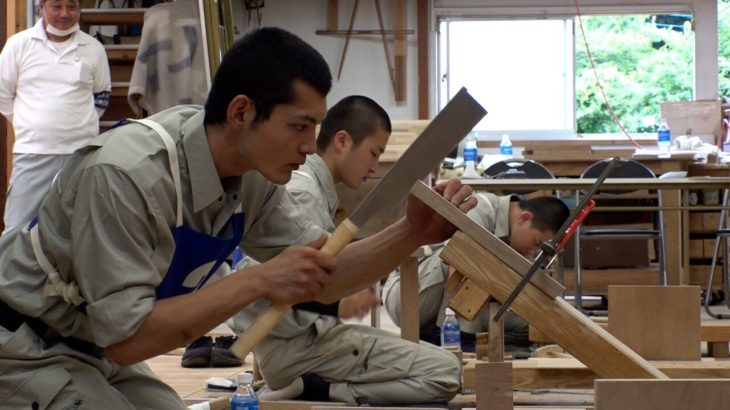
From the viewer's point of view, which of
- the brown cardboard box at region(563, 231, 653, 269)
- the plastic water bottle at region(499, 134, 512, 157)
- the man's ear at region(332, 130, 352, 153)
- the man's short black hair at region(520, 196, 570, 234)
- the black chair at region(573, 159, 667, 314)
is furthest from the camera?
the plastic water bottle at region(499, 134, 512, 157)

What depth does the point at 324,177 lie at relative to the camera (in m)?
3.93

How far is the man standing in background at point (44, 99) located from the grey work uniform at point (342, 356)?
249 centimetres

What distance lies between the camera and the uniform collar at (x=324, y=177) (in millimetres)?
3902

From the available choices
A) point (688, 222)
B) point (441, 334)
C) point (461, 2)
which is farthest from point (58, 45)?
point (461, 2)

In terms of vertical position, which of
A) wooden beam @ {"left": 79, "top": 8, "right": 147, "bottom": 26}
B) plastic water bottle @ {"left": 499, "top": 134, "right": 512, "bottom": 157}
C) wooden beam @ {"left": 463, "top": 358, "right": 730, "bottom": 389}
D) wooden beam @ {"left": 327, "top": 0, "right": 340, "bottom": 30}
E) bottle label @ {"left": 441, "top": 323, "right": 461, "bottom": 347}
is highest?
wooden beam @ {"left": 327, "top": 0, "right": 340, "bottom": 30}

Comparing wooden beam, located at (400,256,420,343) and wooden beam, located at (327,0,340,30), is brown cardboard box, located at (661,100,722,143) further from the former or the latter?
wooden beam, located at (400,256,420,343)

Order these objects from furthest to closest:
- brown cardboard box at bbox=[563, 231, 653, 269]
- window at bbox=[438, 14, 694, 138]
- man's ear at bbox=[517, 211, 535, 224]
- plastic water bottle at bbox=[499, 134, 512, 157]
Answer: window at bbox=[438, 14, 694, 138], plastic water bottle at bbox=[499, 134, 512, 157], brown cardboard box at bbox=[563, 231, 653, 269], man's ear at bbox=[517, 211, 535, 224]

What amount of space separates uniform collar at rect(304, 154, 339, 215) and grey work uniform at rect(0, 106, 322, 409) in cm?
162

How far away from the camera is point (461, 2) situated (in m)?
10.9

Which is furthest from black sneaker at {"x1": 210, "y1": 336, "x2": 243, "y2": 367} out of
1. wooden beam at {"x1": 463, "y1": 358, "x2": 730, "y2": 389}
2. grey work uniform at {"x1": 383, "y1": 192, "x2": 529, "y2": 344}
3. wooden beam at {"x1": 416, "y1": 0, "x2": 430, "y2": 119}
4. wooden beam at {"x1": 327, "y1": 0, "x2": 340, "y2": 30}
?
wooden beam at {"x1": 327, "y1": 0, "x2": 340, "y2": 30}

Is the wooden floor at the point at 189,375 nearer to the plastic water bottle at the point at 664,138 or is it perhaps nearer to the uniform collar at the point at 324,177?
the uniform collar at the point at 324,177

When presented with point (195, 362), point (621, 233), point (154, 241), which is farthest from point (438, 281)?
point (154, 241)

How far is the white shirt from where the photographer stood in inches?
238

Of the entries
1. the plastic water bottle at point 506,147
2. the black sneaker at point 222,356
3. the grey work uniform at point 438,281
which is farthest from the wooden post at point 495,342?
the plastic water bottle at point 506,147
